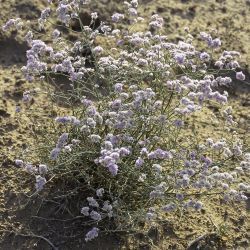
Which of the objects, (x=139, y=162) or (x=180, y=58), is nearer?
(x=139, y=162)

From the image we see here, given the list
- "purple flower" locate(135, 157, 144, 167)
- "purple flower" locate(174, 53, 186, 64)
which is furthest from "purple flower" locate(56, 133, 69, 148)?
"purple flower" locate(174, 53, 186, 64)

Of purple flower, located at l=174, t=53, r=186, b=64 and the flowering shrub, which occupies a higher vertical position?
purple flower, located at l=174, t=53, r=186, b=64

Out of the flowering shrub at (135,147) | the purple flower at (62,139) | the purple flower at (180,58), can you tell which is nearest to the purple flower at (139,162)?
the flowering shrub at (135,147)

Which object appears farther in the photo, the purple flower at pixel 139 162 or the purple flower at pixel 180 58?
the purple flower at pixel 180 58

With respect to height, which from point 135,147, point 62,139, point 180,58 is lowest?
point 135,147

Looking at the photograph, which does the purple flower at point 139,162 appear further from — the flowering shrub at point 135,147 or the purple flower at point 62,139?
the purple flower at point 62,139

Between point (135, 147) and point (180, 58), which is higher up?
point (180, 58)

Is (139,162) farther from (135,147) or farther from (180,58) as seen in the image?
(180,58)

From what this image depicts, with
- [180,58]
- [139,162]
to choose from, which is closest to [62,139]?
[139,162]

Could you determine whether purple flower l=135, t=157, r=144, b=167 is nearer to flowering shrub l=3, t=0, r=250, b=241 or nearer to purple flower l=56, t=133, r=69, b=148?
flowering shrub l=3, t=0, r=250, b=241

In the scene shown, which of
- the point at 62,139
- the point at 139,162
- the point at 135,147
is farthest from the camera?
the point at 135,147

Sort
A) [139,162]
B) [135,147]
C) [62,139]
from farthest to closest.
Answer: [135,147] < [62,139] < [139,162]

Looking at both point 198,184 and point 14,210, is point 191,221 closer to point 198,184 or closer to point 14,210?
point 198,184
